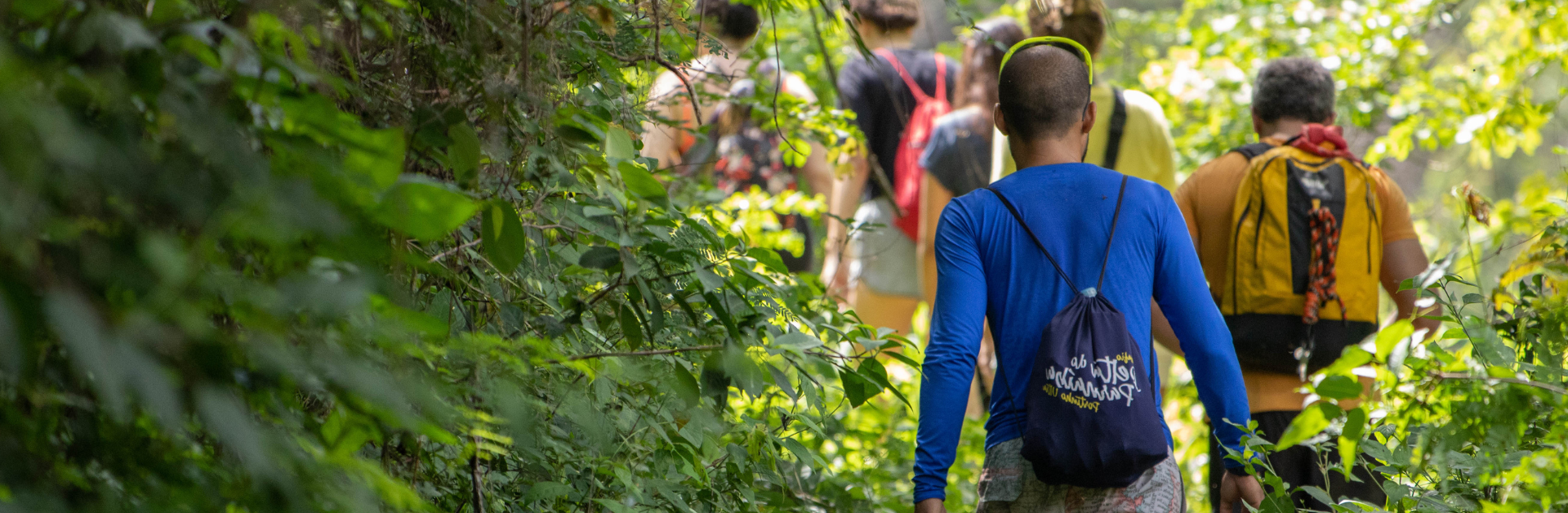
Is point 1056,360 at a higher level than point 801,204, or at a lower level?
higher

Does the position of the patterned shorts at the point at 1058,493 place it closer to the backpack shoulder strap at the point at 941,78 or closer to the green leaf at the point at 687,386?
the green leaf at the point at 687,386

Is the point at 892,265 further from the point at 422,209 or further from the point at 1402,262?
the point at 422,209

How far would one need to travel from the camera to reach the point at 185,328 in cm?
75

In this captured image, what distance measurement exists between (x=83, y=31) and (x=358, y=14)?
1.58ft

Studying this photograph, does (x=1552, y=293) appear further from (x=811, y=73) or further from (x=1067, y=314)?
(x=811, y=73)

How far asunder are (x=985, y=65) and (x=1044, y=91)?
85.8 inches

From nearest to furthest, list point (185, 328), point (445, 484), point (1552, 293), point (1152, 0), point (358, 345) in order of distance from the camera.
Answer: point (185, 328), point (358, 345), point (445, 484), point (1552, 293), point (1152, 0)

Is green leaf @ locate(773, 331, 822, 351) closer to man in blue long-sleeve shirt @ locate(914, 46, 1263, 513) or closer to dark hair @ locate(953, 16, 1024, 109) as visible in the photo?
man in blue long-sleeve shirt @ locate(914, 46, 1263, 513)

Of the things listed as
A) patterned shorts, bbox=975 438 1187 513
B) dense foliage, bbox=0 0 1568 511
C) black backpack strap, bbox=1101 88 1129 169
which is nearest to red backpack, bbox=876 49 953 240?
black backpack strap, bbox=1101 88 1129 169

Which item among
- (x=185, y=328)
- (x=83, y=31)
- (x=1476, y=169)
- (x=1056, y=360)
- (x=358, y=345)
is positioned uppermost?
(x=83, y=31)

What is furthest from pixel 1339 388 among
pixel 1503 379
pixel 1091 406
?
pixel 1091 406

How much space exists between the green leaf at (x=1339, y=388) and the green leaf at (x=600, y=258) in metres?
0.97

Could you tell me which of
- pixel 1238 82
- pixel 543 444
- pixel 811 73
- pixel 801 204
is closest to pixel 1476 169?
pixel 1238 82

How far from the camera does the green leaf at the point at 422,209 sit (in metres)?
0.87
